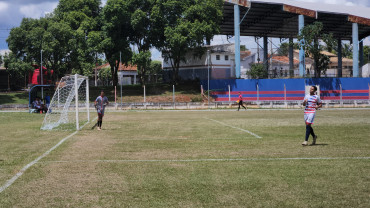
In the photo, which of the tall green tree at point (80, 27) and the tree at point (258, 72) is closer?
the tall green tree at point (80, 27)

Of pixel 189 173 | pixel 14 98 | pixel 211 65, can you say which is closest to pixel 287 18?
pixel 211 65

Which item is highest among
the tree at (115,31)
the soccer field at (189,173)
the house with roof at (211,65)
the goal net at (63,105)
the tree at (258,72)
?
the tree at (115,31)

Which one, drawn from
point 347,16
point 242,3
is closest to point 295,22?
point 347,16

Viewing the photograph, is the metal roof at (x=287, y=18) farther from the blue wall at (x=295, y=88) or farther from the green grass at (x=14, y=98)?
the green grass at (x=14, y=98)

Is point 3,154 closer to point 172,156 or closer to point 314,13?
point 172,156

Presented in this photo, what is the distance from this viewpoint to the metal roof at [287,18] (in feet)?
168

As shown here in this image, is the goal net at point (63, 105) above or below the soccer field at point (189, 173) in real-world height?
above

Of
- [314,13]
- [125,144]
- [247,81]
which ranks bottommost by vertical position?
[125,144]

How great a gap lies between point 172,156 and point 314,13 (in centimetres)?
4575

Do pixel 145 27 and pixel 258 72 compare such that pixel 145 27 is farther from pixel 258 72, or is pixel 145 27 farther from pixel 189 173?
pixel 189 173

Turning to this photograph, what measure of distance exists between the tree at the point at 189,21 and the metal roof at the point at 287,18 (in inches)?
120

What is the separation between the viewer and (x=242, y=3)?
50.1m

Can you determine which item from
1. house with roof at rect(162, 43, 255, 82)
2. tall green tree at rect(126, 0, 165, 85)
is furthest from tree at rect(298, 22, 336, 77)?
tall green tree at rect(126, 0, 165, 85)

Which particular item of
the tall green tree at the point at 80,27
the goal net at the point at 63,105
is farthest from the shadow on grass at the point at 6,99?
the goal net at the point at 63,105
